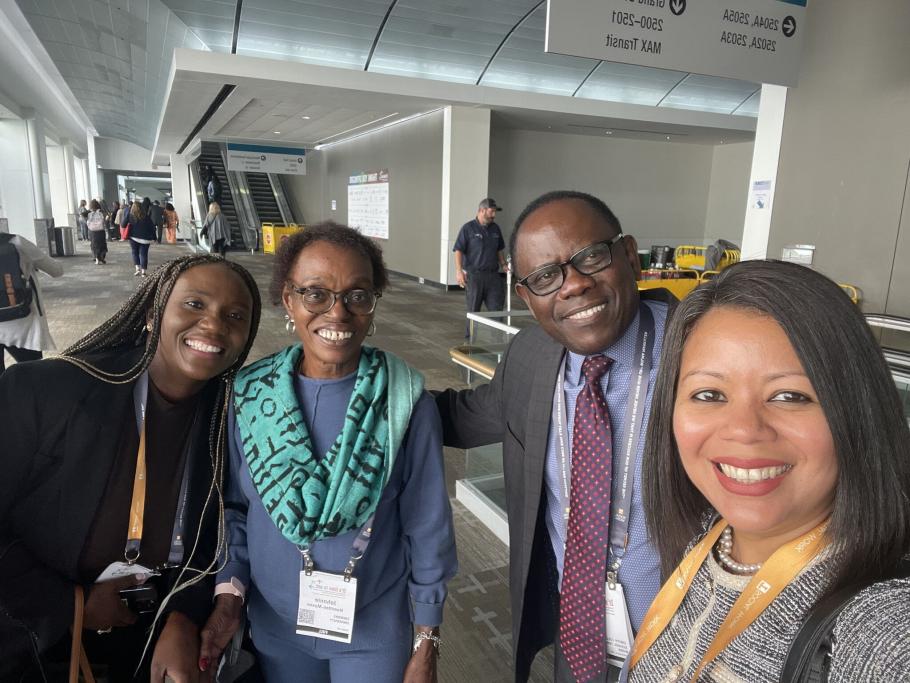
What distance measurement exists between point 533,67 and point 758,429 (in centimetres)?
1211

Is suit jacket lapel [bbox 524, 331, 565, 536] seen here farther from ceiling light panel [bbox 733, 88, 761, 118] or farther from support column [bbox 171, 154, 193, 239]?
→ support column [bbox 171, 154, 193, 239]

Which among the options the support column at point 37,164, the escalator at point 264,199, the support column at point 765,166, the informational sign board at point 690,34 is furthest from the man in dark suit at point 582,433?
the escalator at point 264,199

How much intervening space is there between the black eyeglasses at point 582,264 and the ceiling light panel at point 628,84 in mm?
11779

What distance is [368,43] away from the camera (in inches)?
396

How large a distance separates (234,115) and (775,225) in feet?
41.4

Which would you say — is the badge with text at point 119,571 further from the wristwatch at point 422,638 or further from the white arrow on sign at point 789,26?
the white arrow on sign at point 789,26

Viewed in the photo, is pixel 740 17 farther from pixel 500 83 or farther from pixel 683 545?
pixel 500 83

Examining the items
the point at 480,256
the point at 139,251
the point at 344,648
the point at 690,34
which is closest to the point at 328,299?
the point at 344,648

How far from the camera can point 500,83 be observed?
11.8 meters

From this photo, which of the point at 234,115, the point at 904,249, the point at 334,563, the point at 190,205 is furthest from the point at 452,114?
the point at 190,205

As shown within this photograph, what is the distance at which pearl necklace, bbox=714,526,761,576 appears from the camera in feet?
3.20

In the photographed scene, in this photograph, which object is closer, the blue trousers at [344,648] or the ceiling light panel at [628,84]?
the blue trousers at [344,648]

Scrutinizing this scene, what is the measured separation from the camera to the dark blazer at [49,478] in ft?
4.21

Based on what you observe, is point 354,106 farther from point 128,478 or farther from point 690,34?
point 128,478
